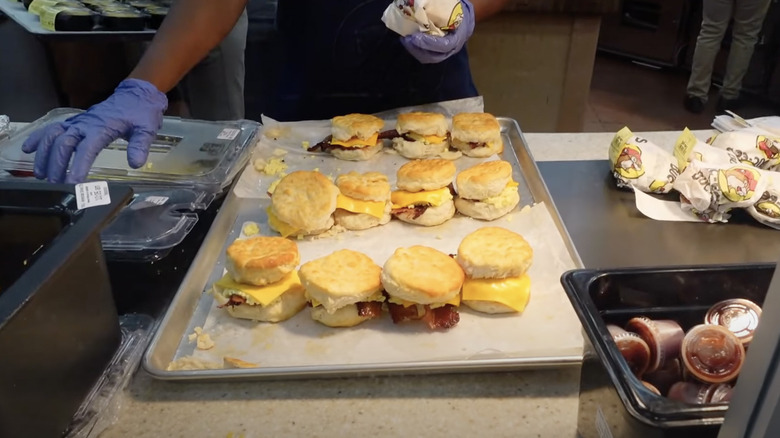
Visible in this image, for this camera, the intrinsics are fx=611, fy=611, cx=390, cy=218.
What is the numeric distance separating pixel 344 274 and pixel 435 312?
206mm

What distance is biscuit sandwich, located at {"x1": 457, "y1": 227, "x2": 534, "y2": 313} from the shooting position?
50.5 inches

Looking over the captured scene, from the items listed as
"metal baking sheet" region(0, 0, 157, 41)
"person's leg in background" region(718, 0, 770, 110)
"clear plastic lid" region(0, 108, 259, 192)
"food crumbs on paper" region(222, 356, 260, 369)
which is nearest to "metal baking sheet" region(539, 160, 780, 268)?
"food crumbs on paper" region(222, 356, 260, 369)

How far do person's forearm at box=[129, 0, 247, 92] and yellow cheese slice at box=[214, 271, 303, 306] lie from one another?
79 centimetres

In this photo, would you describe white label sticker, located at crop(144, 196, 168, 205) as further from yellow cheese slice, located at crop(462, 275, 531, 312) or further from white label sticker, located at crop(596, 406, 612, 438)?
white label sticker, located at crop(596, 406, 612, 438)

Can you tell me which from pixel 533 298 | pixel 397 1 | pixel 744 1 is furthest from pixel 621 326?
pixel 744 1

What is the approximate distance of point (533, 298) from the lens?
53.2 inches

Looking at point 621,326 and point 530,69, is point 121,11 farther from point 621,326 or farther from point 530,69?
point 621,326

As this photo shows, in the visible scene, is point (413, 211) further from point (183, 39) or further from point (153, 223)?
point (183, 39)

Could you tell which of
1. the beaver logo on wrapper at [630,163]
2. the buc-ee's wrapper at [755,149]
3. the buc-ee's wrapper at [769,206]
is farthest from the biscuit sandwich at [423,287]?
the buc-ee's wrapper at [755,149]

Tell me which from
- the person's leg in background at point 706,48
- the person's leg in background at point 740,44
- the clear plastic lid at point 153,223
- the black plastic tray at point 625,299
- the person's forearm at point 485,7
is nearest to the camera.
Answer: the black plastic tray at point 625,299

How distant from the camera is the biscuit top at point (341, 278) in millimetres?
1224

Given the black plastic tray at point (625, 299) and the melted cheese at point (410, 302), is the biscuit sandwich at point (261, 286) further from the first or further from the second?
the black plastic tray at point (625, 299)

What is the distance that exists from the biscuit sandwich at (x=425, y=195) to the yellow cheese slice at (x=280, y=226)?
289 millimetres

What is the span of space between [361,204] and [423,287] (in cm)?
48
